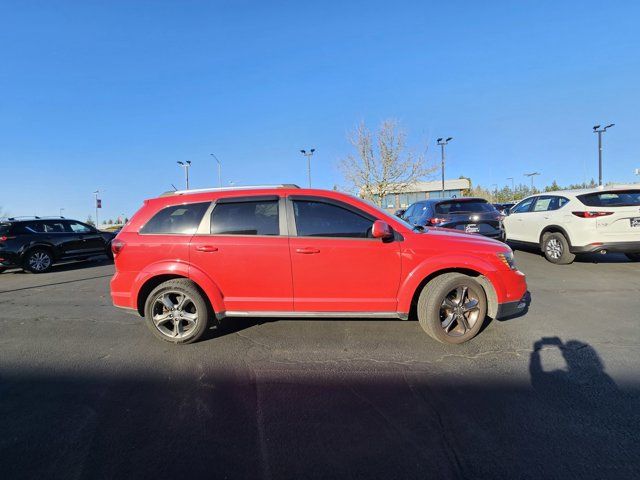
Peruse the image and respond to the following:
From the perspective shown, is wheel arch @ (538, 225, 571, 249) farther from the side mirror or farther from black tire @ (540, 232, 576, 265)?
the side mirror

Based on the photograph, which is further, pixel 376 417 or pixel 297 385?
pixel 297 385

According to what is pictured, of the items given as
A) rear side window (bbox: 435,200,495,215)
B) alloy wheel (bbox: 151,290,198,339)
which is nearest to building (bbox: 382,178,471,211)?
rear side window (bbox: 435,200,495,215)

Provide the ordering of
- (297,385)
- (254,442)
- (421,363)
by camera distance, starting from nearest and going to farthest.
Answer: (254,442), (297,385), (421,363)

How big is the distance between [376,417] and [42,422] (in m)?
2.58

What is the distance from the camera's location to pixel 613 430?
2379 millimetres

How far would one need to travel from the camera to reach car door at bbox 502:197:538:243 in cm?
947

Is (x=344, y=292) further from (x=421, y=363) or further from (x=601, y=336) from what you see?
(x=601, y=336)

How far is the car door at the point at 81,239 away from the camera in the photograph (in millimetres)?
10936

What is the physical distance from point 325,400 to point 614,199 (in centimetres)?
825

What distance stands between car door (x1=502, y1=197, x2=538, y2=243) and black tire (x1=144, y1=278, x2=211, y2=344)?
8.78 meters

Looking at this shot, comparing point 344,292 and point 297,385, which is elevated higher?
point 344,292

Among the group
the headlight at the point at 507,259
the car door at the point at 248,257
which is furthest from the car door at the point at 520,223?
the car door at the point at 248,257

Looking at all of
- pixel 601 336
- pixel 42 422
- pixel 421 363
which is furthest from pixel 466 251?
pixel 42 422

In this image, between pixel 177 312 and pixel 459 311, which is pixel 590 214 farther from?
pixel 177 312
